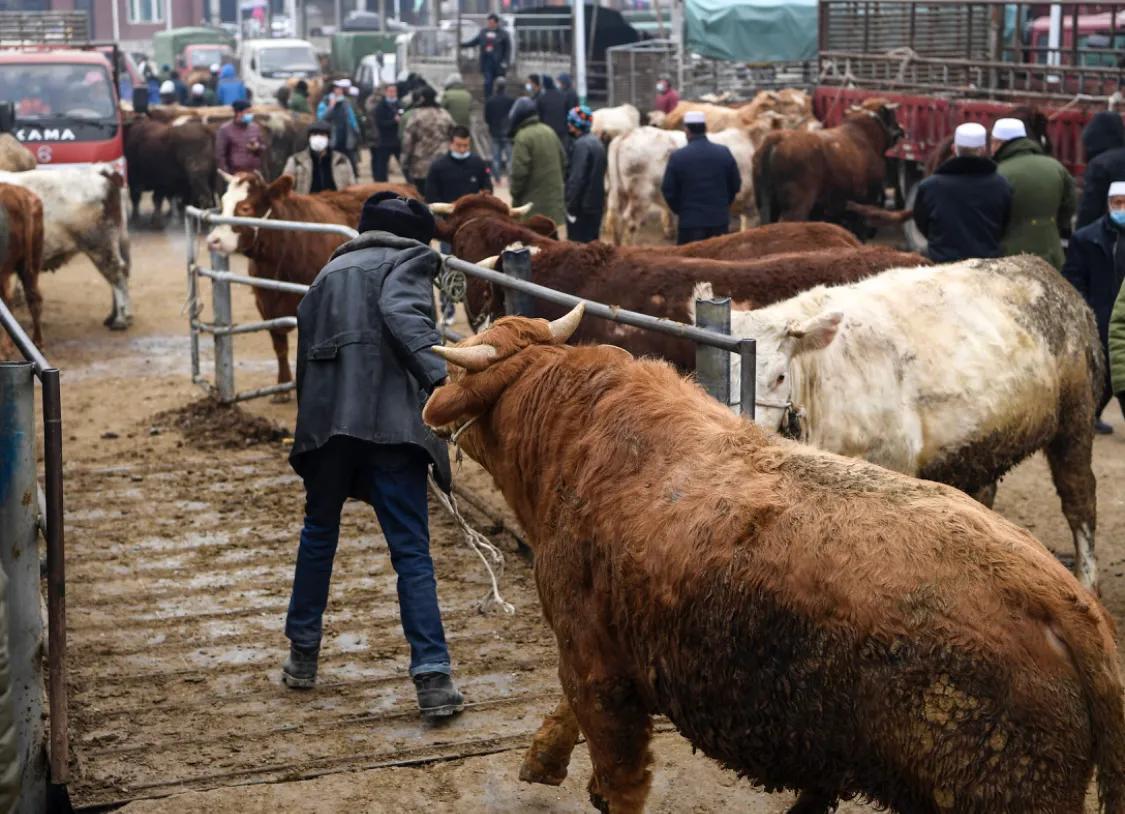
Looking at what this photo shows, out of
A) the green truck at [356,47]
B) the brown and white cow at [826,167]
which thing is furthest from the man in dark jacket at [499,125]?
the green truck at [356,47]

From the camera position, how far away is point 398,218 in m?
5.23

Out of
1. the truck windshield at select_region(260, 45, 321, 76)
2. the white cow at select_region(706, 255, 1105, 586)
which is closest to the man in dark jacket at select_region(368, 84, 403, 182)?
the truck windshield at select_region(260, 45, 321, 76)

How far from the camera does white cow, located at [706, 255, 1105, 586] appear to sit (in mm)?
5742

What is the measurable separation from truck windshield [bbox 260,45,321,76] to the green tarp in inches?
380

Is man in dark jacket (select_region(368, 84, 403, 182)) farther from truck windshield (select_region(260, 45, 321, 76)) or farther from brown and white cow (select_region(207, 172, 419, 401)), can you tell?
brown and white cow (select_region(207, 172, 419, 401))

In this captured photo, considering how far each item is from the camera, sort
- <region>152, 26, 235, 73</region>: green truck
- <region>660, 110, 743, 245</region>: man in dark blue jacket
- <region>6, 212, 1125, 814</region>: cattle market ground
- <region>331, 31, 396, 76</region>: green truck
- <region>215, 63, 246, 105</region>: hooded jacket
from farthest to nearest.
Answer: <region>152, 26, 235, 73</region>: green truck → <region>331, 31, 396, 76</region>: green truck → <region>215, 63, 246, 105</region>: hooded jacket → <region>660, 110, 743, 245</region>: man in dark blue jacket → <region>6, 212, 1125, 814</region>: cattle market ground

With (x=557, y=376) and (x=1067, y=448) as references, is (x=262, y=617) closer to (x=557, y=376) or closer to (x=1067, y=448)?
(x=557, y=376)

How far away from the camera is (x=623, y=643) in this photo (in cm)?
370

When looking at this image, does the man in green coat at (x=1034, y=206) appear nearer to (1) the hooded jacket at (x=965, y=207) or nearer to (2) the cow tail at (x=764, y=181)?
(1) the hooded jacket at (x=965, y=207)

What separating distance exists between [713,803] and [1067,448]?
2786mm

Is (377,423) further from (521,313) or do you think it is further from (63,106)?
(63,106)

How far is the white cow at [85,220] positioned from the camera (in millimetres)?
13141

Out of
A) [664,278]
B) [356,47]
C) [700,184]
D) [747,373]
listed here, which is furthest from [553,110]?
[356,47]

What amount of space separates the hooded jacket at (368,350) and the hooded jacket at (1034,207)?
514 centimetres
